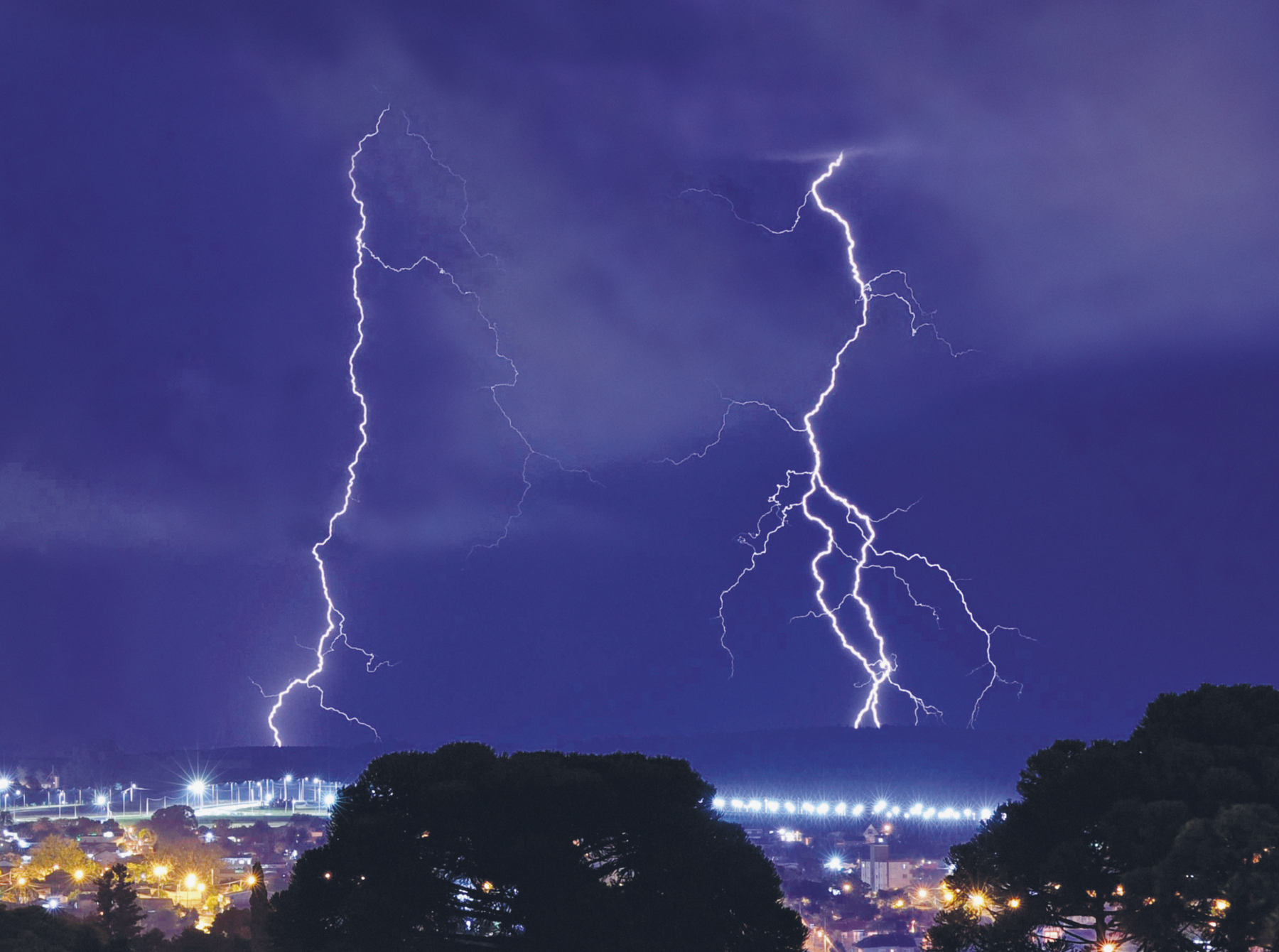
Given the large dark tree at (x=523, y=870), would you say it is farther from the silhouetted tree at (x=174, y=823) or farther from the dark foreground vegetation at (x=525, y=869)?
the silhouetted tree at (x=174, y=823)

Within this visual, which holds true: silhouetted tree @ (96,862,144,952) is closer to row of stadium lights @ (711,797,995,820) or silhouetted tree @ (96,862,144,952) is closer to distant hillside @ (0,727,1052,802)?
row of stadium lights @ (711,797,995,820)

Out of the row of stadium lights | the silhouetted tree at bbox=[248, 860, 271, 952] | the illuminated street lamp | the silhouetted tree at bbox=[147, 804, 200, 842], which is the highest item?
the illuminated street lamp

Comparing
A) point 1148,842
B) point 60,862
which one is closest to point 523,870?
point 1148,842

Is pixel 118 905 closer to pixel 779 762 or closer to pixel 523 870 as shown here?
pixel 523 870

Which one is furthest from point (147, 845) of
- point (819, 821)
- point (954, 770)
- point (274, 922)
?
point (954, 770)

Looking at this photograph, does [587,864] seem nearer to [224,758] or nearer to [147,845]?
[147,845]

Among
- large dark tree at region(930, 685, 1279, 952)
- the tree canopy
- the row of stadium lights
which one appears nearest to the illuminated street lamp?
the row of stadium lights
